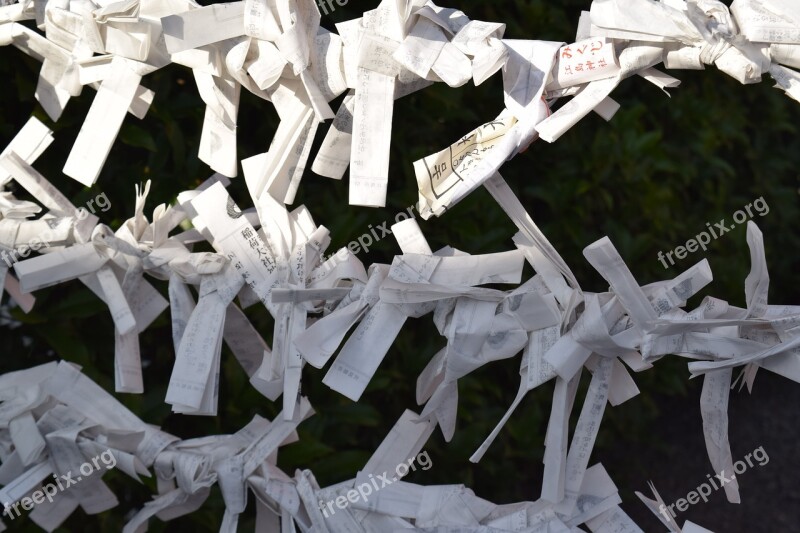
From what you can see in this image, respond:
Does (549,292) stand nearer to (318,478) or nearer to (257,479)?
(257,479)

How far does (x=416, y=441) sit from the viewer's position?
641 mm

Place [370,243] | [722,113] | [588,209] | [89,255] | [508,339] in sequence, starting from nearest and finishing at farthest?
[508,339]
[89,255]
[370,243]
[588,209]
[722,113]

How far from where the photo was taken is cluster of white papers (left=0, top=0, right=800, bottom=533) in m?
0.51

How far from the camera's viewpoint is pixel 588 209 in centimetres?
165

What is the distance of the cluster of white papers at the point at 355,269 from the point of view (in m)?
0.51

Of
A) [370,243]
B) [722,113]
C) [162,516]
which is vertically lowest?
[722,113]

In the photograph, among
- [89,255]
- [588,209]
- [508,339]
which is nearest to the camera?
[508,339]

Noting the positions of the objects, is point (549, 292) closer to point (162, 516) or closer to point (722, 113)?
point (162, 516)

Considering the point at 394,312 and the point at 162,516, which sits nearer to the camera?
the point at 394,312

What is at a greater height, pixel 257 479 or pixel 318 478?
pixel 257 479

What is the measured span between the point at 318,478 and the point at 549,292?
0.72 metres

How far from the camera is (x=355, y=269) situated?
1.94ft

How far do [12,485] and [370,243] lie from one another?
593 millimetres

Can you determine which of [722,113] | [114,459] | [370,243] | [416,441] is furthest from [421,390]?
[722,113]
